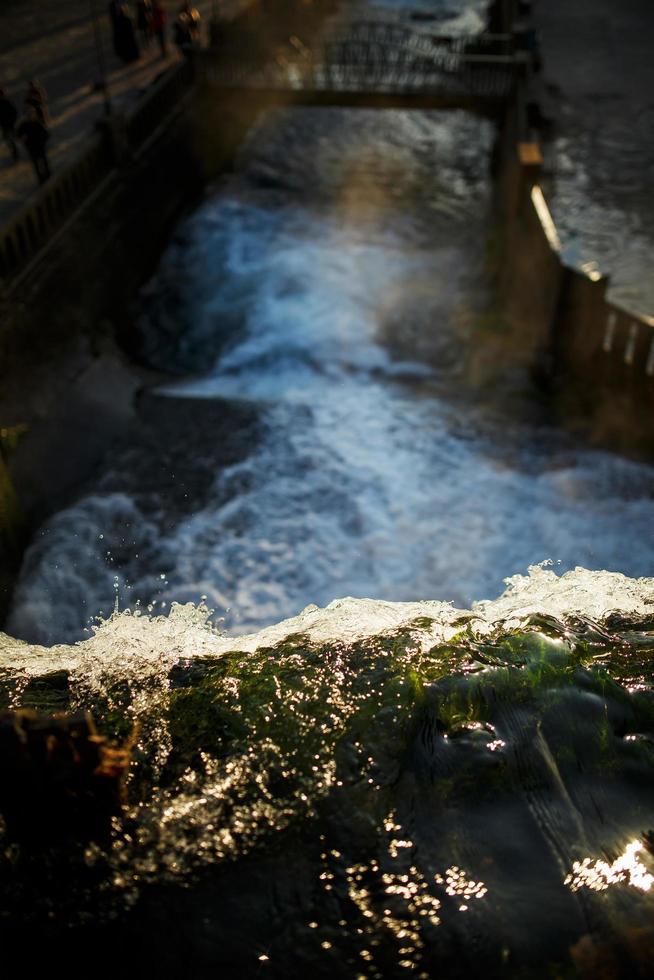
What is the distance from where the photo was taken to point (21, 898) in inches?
173

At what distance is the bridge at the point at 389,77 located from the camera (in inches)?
Result: 629

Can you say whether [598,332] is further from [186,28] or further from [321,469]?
[186,28]

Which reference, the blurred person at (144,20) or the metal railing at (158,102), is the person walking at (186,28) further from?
the blurred person at (144,20)

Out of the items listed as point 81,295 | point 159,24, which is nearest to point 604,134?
point 159,24

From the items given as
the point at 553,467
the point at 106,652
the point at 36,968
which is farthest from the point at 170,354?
the point at 36,968

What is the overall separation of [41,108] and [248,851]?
11861mm

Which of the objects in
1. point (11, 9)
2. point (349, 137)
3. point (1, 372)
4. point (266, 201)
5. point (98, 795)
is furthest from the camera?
point (349, 137)

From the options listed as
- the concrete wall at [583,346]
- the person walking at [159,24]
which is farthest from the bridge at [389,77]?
the concrete wall at [583,346]

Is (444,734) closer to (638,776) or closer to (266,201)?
(638,776)

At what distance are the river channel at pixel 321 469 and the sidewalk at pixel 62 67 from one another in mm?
3200

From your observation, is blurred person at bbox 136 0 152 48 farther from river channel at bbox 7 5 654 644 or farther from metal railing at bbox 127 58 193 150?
river channel at bbox 7 5 654 644

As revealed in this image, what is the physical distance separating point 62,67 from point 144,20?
9.21 ft

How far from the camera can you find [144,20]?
20.0 meters

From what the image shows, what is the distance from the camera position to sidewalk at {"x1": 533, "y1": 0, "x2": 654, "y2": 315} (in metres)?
12.6
